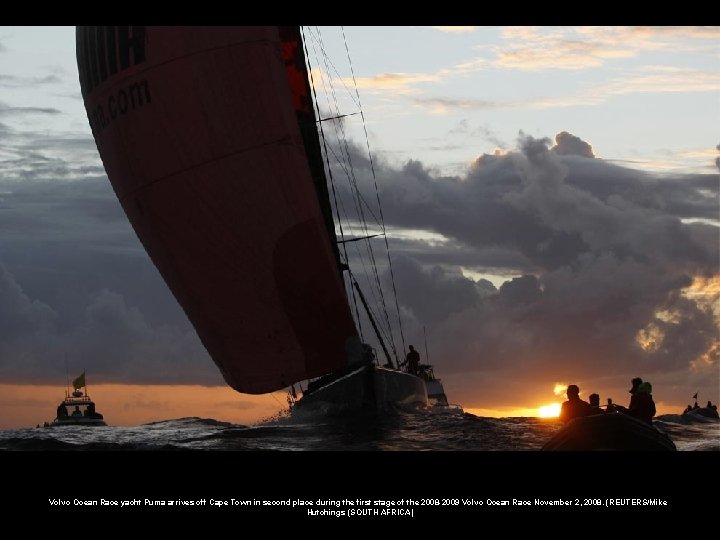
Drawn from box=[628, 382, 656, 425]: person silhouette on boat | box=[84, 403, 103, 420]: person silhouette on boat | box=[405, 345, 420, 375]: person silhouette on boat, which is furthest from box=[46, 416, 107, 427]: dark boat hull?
box=[628, 382, 656, 425]: person silhouette on boat

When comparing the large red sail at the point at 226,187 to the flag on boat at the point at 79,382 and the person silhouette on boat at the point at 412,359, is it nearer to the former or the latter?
the person silhouette on boat at the point at 412,359

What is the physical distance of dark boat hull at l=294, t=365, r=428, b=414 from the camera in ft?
96.6

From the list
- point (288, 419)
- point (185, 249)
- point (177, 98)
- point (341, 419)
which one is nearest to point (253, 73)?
point (177, 98)

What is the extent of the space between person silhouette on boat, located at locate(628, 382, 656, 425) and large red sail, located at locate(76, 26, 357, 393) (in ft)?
35.3

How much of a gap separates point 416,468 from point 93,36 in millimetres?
18867

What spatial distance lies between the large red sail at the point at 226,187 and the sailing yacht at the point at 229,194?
0.03 meters

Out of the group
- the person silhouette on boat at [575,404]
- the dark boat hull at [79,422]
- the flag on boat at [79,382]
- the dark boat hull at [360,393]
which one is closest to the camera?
the person silhouette on boat at [575,404]

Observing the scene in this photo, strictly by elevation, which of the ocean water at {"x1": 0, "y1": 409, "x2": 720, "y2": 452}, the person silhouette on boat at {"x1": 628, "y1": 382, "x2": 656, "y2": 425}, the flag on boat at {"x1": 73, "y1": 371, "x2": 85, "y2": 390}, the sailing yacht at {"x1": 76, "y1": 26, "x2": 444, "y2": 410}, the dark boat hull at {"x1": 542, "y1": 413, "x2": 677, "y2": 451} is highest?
the sailing yacht at {"x1": 76, "y1": 26, "x2": 444, "y2": 410}

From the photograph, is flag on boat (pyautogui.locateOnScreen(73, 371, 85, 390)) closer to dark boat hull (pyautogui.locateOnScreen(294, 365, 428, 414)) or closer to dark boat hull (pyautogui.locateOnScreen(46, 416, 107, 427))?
dark boat hull (pyautogui.locateOnScreen(46, 416, 107, 427))

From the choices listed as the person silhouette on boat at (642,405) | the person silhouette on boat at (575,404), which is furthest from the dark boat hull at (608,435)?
the person silhouette on boat at (642,405)

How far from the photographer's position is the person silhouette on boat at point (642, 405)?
18859mm

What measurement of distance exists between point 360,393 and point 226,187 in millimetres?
6789

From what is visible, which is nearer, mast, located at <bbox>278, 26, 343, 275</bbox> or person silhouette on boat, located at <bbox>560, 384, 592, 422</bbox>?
person silhouette on boat, located at <bbox>560, 384, 592, 422</bbox>

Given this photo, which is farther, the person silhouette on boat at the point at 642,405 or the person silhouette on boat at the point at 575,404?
the person silhouette on boat at the point at 642,405
